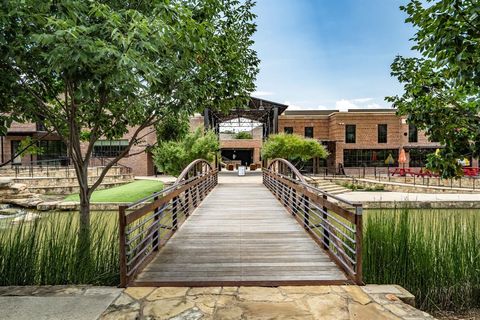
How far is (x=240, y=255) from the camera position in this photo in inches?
178

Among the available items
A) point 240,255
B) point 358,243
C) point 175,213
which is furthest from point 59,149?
point 358,243

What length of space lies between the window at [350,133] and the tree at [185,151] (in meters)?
15.2

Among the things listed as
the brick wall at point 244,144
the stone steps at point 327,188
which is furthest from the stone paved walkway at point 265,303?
the brick wall at point 244,144

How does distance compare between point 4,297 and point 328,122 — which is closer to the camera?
point 4,297

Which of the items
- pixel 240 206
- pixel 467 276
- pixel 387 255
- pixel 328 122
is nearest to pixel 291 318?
pixel 387 255

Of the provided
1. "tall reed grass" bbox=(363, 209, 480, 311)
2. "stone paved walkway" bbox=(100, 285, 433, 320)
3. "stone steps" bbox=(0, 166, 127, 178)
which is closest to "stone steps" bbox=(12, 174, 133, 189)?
"stone steps" bbox=(0, 166, 127, 178)

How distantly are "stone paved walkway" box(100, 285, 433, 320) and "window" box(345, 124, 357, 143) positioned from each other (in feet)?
84.6

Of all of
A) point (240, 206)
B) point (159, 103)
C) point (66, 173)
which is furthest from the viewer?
point (66, 173)

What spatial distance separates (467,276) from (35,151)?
6428 millimetres

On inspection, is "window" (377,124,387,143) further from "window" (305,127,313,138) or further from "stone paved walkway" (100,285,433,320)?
"stone paved walkway" (100,285,433,320)

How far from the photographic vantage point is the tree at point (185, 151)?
16.1m

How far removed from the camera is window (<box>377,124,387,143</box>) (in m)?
27.7

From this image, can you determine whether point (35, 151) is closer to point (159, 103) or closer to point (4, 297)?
point (159, 103)

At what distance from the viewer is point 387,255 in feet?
13.0
